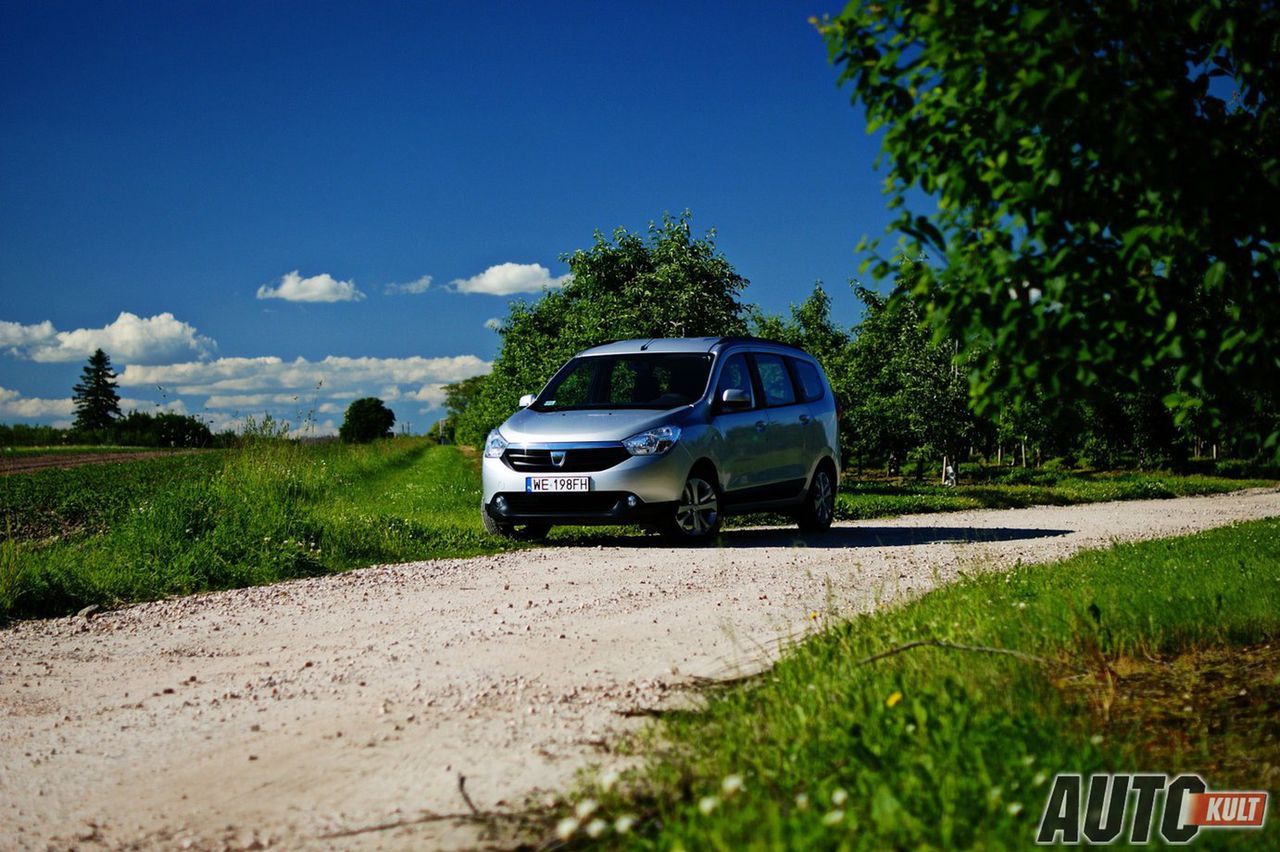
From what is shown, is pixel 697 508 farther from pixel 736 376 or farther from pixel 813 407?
pixel 813 407

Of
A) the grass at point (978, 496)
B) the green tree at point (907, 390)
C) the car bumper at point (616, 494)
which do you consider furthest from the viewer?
the green tree at point (907, 390)

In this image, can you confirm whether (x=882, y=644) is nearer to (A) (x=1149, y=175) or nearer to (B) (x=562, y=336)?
(A) (x=1149, y=175)

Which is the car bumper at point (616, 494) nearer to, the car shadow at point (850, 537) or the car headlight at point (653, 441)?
the car headlight at point (653, 441)

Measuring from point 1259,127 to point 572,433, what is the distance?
25.5 ft

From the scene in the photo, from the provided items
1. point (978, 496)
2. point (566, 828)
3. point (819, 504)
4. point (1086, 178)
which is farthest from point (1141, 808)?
point (978, 496)

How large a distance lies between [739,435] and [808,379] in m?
2.11

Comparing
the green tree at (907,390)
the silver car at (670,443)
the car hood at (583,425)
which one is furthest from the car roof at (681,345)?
the green tree at (907,390)

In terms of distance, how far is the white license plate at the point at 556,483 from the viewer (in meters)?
11.5

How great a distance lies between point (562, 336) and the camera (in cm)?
3073

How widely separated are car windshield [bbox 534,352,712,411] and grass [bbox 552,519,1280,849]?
236 inches

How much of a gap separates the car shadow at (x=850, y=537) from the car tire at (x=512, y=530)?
12.5 inches

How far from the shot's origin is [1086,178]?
15.3 ft

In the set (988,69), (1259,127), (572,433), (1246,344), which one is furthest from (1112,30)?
(572,433)

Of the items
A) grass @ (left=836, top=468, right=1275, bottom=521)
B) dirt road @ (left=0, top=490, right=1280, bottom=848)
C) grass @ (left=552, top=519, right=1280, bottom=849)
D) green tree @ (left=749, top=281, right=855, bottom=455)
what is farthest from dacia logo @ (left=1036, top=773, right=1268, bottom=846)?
green tree @ (left=749, top=281, right=855, bottom=455)
